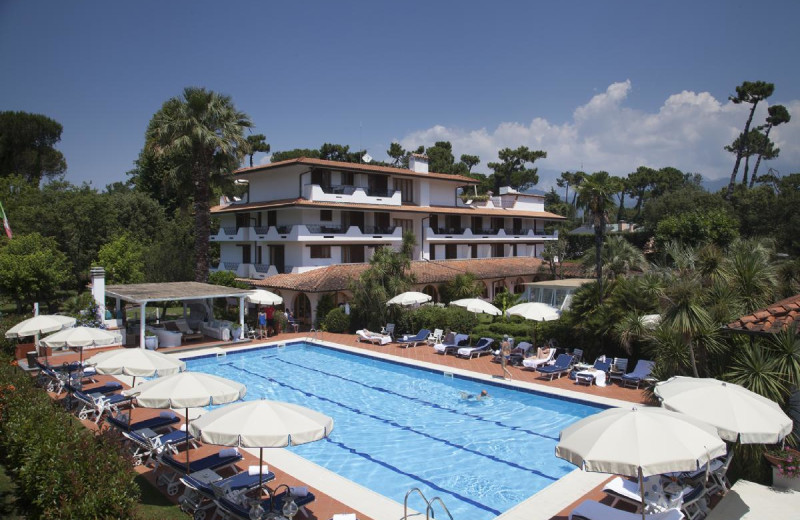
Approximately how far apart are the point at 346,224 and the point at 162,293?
548 inches

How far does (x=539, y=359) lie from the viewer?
66.6ft

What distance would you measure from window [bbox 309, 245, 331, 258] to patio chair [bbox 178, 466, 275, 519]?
2438 cm

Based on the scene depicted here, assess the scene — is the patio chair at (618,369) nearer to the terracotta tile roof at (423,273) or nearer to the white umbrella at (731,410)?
the white umbrella at (731,410)

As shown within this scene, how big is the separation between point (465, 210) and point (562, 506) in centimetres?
3407

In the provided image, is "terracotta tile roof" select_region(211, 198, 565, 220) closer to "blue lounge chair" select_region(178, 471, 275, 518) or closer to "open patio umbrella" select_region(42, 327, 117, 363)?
"open patio umbrella" select_region(42, 327, 117, 363)

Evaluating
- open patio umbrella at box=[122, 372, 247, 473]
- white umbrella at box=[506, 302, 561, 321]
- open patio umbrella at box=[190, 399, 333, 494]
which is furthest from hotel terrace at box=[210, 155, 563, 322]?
open patio umbrella at box=[190, 399, 333, 494]

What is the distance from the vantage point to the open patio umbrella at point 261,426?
7.92 metres

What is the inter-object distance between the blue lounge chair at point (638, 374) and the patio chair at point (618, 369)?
289mm

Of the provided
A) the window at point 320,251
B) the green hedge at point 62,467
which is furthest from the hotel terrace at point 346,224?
the green hedge at point 62,467

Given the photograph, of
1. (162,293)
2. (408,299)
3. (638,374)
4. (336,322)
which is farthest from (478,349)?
(162,293)

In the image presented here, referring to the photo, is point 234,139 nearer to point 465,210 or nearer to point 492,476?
point 465,210

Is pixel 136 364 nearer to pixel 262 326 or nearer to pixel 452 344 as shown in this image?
pixel 452 344

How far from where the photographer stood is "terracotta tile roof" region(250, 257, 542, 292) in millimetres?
29533

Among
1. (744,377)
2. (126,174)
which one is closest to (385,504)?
Result: (744,377)
